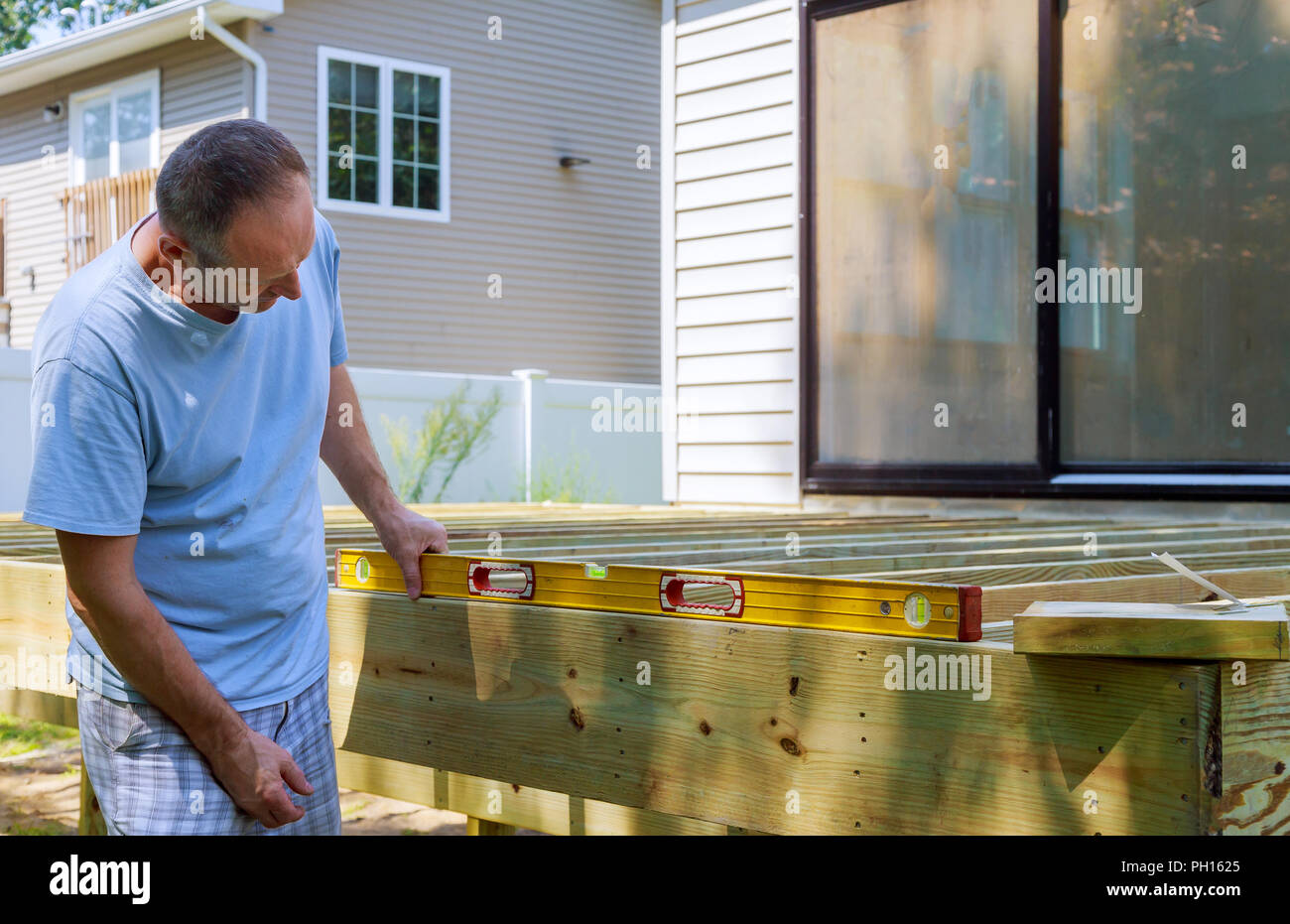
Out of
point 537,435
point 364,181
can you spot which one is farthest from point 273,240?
point 364,181

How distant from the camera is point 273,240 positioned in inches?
83.6

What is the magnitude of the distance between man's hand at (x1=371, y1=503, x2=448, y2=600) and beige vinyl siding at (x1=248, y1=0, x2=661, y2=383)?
35.1 feet

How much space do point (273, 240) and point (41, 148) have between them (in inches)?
624

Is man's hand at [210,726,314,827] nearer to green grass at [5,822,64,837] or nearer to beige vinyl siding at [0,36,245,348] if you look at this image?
green grass at [5,822,64,837]

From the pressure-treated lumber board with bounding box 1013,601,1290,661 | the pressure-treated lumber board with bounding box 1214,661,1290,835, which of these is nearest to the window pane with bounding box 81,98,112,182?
the pressure-treated lumber board with bounding box 1013,601,1290,661

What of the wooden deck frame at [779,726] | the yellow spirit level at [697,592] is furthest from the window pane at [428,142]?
the yellow spirit level at [697,592]

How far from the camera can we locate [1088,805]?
192 centimetres

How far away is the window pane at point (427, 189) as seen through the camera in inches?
552

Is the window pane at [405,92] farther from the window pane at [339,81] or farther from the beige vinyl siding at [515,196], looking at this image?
the window pane at [339,81]

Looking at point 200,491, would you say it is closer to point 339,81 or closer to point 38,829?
point 38,829

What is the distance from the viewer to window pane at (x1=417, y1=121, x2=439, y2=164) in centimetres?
1399

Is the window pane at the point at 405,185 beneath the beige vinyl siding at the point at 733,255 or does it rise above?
above
